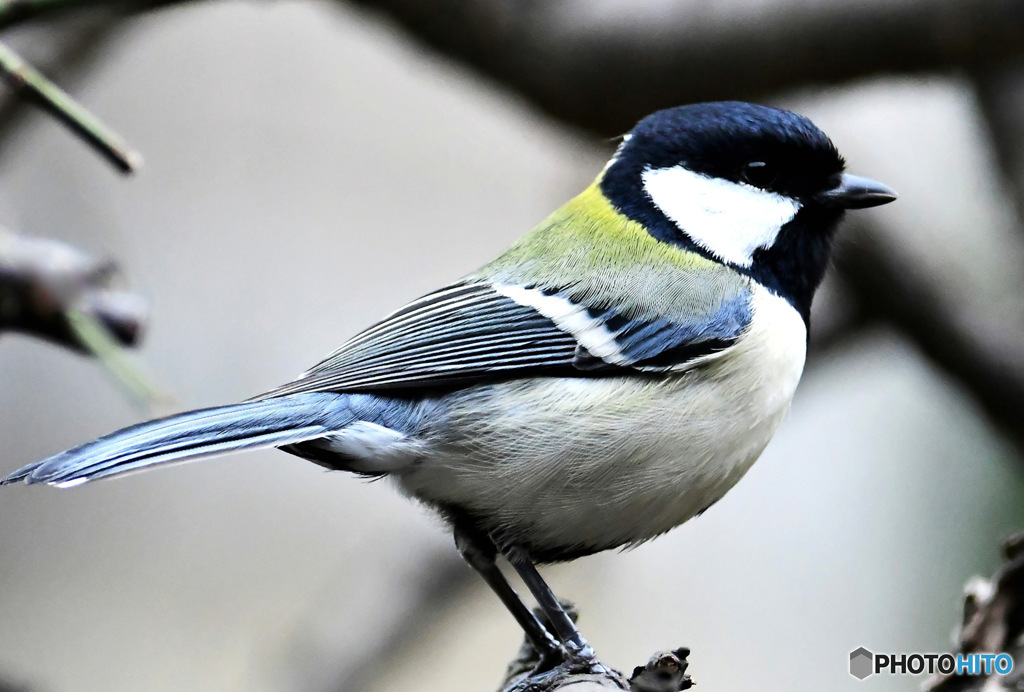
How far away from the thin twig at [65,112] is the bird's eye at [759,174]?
3.17ft

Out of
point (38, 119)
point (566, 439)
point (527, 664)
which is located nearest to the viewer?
point (566, 439)

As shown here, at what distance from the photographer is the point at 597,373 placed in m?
1.47

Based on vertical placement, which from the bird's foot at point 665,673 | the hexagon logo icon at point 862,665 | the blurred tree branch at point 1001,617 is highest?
the bird's foot at point 665,673

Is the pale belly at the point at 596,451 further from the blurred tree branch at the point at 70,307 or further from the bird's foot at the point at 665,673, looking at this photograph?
the blurred tree branch at the point at 70,307

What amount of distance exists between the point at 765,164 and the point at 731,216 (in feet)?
0.33

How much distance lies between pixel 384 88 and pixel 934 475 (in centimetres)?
279

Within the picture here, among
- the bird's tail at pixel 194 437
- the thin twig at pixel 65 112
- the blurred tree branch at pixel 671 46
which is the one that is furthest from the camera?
the blurred tree branch at pixel 671 46

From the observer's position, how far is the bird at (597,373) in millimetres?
1396

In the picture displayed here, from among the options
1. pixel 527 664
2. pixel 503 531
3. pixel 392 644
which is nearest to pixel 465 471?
pixel 503 531

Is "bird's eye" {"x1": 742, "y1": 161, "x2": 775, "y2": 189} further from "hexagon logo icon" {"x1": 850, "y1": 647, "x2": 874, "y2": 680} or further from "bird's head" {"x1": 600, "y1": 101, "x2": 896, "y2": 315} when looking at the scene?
"hexagon logo icon" {"x1": 850, "y1": 647, "x2": 874, "y2": 680}

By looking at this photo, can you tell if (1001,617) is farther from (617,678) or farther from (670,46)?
(670,46)

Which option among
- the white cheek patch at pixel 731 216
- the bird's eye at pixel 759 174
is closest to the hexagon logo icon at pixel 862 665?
the white cheek patch at pixel 731 216

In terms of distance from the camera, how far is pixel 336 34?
13.7ft

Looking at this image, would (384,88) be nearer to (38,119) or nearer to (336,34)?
(336,34)
